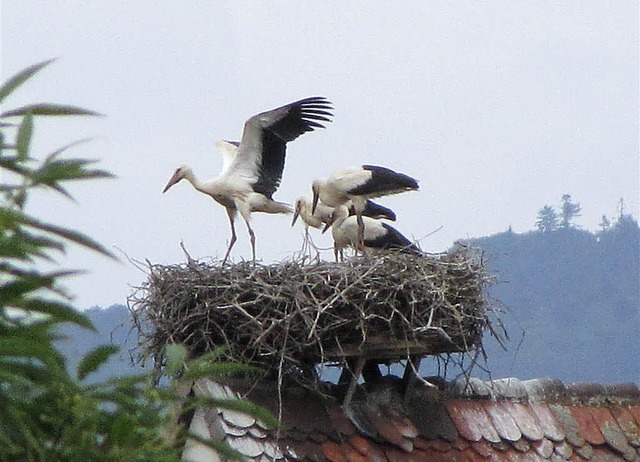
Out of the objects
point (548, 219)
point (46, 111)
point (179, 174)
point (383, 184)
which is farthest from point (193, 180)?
point (548, 219)

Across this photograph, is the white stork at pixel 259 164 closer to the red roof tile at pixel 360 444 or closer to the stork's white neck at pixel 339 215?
the stork's white neck at pixel 339 215

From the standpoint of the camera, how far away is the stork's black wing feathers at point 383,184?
894 cm

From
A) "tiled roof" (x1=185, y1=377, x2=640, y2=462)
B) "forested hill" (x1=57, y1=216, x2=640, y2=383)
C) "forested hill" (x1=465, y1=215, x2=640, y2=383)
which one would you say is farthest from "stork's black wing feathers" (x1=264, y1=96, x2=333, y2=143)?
"forested hill" (x1=465, y1=215, x2=640, y2=383)

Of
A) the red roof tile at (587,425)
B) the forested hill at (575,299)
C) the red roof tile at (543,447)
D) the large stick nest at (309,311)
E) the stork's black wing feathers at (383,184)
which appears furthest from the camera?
the forested hill at (575,299)

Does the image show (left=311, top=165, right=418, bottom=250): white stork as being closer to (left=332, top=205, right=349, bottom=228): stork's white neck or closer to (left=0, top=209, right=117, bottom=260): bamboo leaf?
(left=332, top=205, right=349, bottom=228): stork's white neck

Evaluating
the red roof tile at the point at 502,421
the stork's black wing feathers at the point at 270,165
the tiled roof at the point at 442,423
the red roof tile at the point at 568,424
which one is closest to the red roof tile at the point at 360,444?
the tiled roof at the point at 442,423

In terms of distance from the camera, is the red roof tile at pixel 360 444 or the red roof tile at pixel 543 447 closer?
the red roof tile at pixel 360 444

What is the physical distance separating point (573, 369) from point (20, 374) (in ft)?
129

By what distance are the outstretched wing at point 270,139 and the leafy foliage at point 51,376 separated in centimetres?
734

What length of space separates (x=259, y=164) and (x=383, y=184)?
91 centimetres

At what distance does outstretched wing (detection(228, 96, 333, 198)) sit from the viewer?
29.6ft

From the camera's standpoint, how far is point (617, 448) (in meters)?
6.54

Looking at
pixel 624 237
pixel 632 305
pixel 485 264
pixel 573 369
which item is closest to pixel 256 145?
pixel 485 264

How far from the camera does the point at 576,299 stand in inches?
2031
